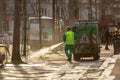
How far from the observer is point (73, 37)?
24.1 m

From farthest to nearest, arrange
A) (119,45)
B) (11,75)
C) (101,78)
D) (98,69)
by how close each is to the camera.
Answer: (119,45), (98,69), (11,75), (101,78)

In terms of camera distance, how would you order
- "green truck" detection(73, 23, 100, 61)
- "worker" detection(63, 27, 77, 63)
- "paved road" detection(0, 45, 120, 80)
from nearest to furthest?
"paved road" detection(0, 45, 120, 80) < "worker" detection(63, 27, 77, 63) < "green truck" detection(73, 23, 100, 61)

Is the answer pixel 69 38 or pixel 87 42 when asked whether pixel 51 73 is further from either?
pixel 87 42

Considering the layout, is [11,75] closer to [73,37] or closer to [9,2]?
[73,37]

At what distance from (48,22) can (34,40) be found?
2747 mm

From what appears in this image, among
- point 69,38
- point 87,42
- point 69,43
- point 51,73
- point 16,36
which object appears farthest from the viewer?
point 87,42

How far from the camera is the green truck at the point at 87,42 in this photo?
82.1 ft

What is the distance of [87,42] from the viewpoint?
25188 millimetres

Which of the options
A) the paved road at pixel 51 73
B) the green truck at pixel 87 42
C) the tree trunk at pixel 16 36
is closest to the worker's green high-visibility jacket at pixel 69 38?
the green truck at pixel 87 42

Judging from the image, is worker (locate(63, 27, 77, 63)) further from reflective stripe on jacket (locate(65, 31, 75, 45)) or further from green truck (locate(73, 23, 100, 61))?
green truck (locate(73, 23, 100, 61))

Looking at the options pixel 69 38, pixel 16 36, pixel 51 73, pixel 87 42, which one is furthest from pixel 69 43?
pixel 51 73

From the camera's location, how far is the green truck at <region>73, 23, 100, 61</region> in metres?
25.0

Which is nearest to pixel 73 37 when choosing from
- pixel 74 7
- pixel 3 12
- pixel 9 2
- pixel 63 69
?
pixel 63 69

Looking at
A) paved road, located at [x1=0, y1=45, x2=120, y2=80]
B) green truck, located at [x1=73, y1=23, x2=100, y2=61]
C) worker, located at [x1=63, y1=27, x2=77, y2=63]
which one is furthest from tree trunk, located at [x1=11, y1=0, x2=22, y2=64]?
green truck, located at [x1=73, y1=23, x2=100, y2=61]
